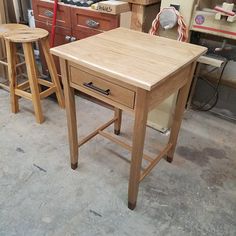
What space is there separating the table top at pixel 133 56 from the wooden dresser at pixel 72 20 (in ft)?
1.72

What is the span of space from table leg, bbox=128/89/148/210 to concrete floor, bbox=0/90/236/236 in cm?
14

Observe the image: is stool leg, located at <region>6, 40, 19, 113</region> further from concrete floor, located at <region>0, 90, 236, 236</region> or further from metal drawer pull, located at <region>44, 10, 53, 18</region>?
metal drawer pull, located at <region>44, 10, 53, 18</region>

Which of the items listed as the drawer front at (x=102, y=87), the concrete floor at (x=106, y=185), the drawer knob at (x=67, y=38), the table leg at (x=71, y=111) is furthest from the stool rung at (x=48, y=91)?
the drawer front at (x=102, y=87)

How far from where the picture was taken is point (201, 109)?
7.18ft

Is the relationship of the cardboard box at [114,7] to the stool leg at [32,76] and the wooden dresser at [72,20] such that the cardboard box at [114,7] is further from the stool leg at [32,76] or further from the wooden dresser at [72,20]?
the stool leg at [32,76]

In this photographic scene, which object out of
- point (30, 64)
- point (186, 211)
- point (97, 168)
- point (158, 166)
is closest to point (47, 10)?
point (30, 64)

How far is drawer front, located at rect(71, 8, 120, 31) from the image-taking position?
5.59ft

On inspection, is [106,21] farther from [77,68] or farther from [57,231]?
[57,231]

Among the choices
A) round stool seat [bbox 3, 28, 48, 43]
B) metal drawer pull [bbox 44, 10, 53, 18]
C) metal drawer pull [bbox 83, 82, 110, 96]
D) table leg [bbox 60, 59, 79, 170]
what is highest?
metal drawer pull [bbox 44, 10, 53, 18]

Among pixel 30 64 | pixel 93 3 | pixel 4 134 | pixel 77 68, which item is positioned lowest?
pixel 4 134

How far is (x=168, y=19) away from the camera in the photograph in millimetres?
1425

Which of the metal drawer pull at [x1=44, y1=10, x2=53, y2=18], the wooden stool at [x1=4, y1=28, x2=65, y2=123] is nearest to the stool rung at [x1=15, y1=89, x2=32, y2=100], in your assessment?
the wooden stool at [x1=4, y1=28, x2=65, y2=123]

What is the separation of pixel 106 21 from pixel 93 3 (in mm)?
212

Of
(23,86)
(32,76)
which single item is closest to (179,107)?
(32,76)
